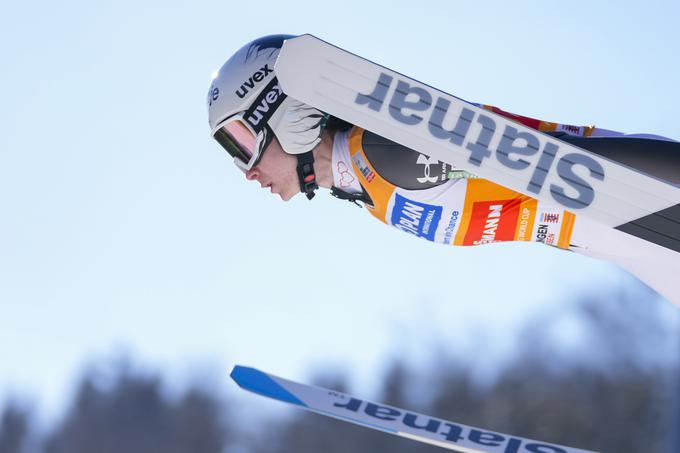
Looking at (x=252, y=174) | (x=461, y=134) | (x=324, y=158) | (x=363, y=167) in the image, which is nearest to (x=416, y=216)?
(x=363, y=167)

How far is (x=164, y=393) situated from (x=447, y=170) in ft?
73.3

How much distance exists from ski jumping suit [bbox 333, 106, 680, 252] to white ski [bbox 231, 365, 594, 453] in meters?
1.19

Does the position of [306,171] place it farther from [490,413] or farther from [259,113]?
[490,413]

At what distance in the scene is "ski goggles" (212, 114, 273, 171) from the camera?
13.6ft

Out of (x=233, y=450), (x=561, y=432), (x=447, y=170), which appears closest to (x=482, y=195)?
(x=447, y=170)

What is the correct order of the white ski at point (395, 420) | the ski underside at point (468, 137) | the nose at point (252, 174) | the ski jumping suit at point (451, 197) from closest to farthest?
the ski underside at point (468, 137) < the ski jumping suit at point (451, 197) < the nose at point (252, 174) < the white ski at point (395, 420)

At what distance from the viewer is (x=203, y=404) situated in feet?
76.5

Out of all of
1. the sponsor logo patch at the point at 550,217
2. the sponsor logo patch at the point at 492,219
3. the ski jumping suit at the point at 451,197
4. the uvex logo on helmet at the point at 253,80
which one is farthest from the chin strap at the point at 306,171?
the sponsor logo patch at the point at 550,217

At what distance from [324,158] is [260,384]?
168 cm

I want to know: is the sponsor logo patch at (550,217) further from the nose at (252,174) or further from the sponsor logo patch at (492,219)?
the nose at (252,174)

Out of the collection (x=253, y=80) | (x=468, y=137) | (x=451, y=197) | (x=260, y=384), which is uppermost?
(x=253, y=80)

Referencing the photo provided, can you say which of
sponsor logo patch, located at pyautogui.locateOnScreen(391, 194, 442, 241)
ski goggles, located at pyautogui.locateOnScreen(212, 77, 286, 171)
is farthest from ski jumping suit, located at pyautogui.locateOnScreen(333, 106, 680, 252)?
ski goggles, located at pyautogui.locateOnScreen(212, 77, 286, 171)

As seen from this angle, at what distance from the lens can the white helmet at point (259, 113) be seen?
4.07 metres

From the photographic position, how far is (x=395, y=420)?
4.80 meters
